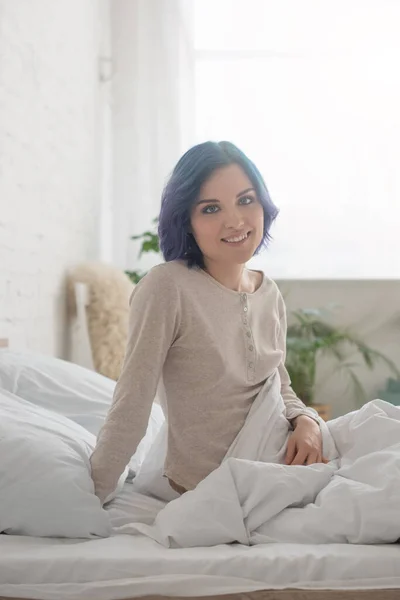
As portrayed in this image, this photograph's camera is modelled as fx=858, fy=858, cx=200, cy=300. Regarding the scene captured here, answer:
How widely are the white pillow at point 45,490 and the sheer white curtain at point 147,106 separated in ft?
9.42

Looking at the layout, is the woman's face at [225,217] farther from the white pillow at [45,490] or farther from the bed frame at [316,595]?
the bed frame at [316,595]

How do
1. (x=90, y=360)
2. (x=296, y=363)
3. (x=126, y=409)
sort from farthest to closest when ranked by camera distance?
(x=296, y=363) < (x=90, y=360) < (x=126, y=409)

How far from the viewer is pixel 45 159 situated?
3.17 m

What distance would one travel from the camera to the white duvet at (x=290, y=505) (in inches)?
50.9

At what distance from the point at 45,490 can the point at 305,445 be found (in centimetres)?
46

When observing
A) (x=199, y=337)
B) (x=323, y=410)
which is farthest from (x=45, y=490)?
(x=323, y=410)

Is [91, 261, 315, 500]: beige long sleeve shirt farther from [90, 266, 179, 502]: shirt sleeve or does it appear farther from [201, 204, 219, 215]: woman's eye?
[201, 204, 219, 215]: woman's eye

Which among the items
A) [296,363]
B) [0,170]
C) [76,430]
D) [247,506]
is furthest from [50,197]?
[247,506]

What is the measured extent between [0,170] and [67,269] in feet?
3.27

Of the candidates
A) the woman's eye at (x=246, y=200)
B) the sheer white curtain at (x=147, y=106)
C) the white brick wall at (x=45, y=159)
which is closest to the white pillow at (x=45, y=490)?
the woman's eye at (x=246, y=200)

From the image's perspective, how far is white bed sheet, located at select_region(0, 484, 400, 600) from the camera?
3.97 ft

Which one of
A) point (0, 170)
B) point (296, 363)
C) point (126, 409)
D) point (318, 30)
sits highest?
point (318, 30)

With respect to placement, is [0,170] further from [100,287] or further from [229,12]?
[229,12]

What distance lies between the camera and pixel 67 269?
3535 millimetres
